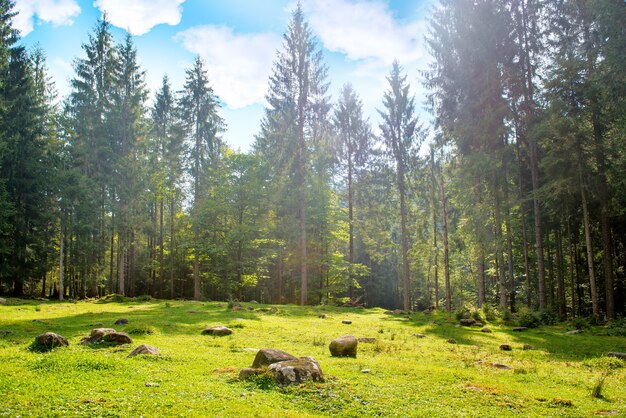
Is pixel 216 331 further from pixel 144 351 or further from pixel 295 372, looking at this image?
pixel 295 372

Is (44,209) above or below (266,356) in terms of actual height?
above

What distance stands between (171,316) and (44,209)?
23114mm

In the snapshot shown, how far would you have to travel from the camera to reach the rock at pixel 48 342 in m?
9.38

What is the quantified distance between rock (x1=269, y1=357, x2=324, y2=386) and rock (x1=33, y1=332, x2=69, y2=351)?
18.9 feet

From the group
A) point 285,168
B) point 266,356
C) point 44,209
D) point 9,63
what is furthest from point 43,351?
point 9,63

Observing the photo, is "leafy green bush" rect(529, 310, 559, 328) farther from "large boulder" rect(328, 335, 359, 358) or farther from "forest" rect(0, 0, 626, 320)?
"large boulder" rect(328, 335, 359, 358)

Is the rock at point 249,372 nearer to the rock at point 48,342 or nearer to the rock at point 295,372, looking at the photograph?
the rock at point 295,372

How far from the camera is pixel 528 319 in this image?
774 inches

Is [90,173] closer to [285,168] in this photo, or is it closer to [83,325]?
[285,168]

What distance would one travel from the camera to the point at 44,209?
33.7m

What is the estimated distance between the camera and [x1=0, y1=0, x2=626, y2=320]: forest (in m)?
22.1

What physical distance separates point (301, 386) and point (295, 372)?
0.42 meters

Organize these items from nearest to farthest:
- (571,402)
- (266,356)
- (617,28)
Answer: (571,402) → (266,356) → (617,28)

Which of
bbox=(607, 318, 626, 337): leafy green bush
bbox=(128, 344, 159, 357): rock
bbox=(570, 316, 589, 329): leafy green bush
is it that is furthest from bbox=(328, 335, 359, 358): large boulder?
bbox=(570, 316, 589, 329): leafy green bush
